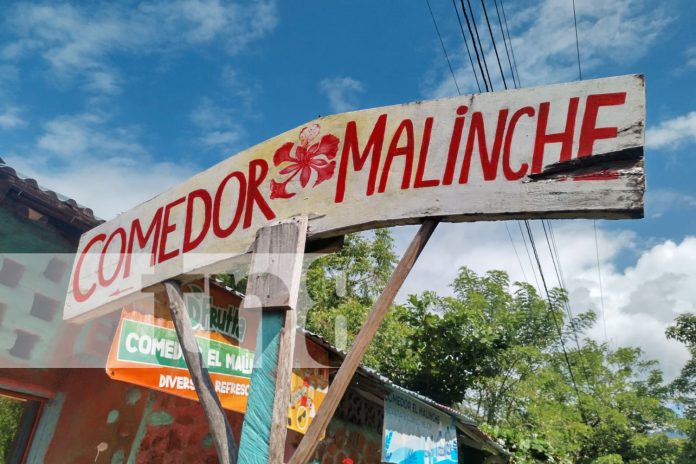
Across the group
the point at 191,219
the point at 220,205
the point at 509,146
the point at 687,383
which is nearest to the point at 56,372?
the point at 191,219

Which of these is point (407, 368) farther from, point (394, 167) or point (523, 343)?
point (523, 343)

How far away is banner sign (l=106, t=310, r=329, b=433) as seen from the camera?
344 cm

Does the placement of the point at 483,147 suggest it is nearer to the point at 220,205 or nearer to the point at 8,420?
the point at 220,205

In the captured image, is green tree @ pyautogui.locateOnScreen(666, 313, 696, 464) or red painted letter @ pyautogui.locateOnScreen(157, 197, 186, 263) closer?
red painted letter @ pyautogui.locateOnScreen(157, 197, 186, 263)

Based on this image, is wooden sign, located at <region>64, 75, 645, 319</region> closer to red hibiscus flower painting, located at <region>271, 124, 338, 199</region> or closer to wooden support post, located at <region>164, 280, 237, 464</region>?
red hibiscus flower painting, located at <region>271, 124, 338, 199</region>

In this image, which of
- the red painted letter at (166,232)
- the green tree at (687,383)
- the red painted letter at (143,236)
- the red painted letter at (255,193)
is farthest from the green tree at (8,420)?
the green tree at (687,383)

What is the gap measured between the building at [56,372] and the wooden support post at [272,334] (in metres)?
1.72

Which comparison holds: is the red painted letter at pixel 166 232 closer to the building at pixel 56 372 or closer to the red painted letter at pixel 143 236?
the red painted letter at pixel 143 236

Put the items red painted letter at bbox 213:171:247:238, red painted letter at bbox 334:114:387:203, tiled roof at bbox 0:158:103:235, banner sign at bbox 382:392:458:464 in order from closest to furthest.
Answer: red painted letter at bbox 334:114:387:203
red painted letter at bbox 213:171:247:238
tiled roof at bbox 0:158:103:235
banner sign at bbox 382:392:458:464

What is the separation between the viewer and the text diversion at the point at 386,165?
7.97ft

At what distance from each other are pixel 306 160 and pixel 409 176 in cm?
66

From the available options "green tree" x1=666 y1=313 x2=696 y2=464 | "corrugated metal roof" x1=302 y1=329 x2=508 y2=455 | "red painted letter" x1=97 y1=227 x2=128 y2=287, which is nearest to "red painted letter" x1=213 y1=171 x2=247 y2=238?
"red painted letter" x1=97 y1=227 x2=128 y2=287

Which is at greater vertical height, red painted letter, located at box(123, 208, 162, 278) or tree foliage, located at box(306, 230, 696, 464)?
tree foliage, located at box(306, 230, 696, 464)

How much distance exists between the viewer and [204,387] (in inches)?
107
